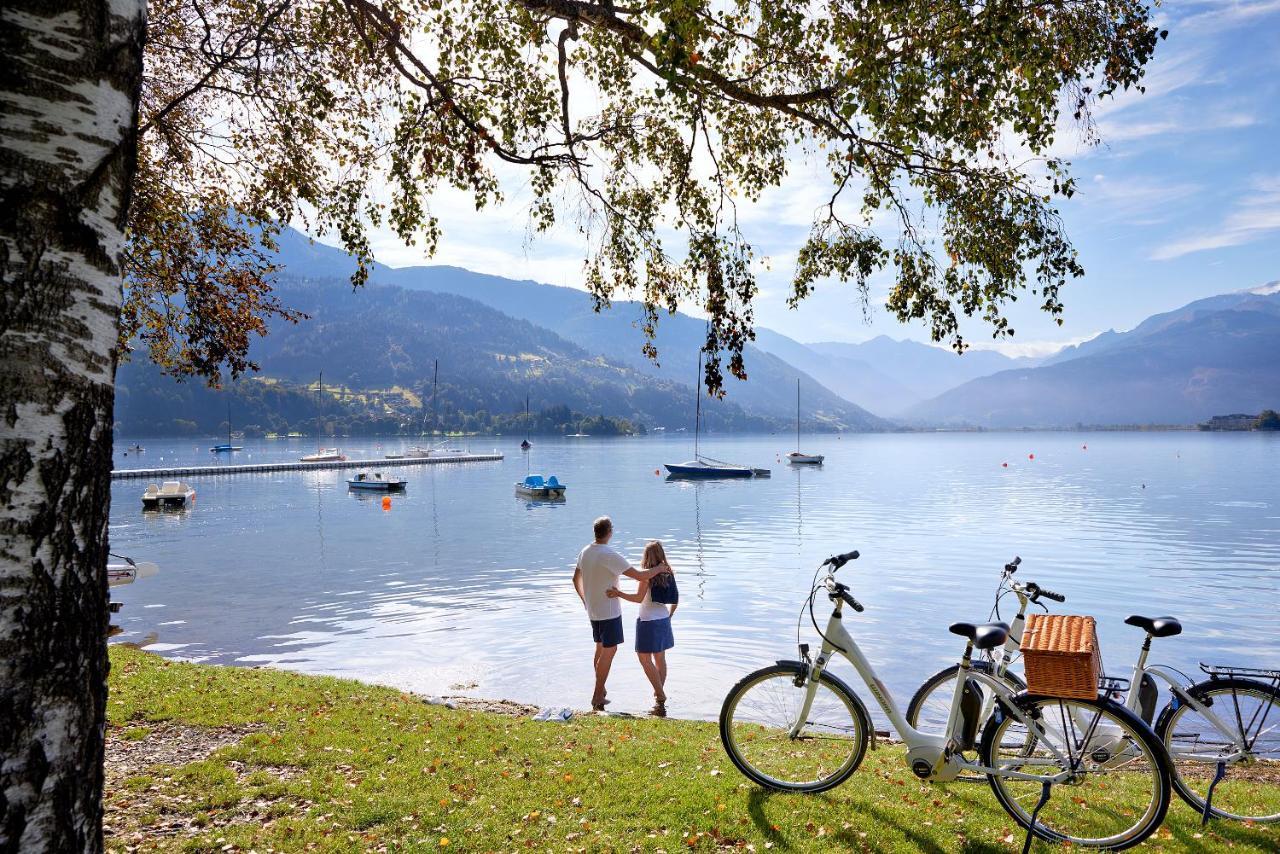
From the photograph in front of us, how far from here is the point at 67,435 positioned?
112 inches

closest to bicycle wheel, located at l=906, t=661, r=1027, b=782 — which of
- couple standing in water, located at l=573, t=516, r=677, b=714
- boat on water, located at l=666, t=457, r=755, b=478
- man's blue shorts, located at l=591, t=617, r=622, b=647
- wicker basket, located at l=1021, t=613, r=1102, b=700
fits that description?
wicker basket, located at l=1021, t=613, r=1102, b=700

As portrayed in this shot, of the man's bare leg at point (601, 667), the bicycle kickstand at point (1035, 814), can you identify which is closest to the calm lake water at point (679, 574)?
the man's bare leg at point (601, 667)

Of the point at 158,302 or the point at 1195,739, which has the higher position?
the point at 158,302

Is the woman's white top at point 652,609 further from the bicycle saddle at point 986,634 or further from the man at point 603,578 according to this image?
the bicycle saddle at point 986,634

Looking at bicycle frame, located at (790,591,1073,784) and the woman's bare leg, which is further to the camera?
the woman's bare leg

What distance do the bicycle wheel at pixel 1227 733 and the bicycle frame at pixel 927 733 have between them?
1184mm

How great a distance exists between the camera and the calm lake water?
2116 cm

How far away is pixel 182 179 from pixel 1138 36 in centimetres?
1101

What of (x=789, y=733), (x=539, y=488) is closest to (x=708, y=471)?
(x=539, y=488)

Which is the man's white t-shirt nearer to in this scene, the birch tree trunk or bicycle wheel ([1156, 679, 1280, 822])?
bicycle wheel ([1156, 679, 1280, 822])

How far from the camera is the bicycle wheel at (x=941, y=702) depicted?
6.16m

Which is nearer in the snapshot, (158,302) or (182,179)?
(182,179)

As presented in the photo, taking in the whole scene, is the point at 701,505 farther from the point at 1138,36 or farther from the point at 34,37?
the point at 34,37

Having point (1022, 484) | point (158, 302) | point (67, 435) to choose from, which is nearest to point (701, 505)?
point (1022, 484)
